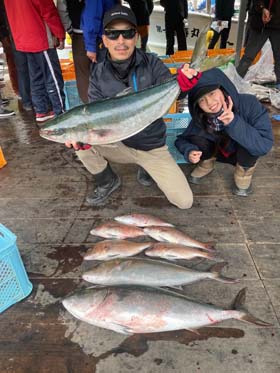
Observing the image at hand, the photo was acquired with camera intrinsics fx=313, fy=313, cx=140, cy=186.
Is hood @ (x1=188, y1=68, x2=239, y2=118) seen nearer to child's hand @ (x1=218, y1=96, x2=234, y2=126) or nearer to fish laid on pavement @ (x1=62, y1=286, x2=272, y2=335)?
child's hand @ (x1=218, y1=96, x2=234, y2=126)

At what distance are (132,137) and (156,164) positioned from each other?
0.33m

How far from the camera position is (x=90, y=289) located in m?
1.85

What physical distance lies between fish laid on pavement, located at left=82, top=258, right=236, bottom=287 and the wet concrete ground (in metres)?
0.09

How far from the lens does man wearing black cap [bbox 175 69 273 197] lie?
2453mm

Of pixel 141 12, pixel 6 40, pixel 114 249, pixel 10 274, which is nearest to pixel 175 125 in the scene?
pixel 114 249

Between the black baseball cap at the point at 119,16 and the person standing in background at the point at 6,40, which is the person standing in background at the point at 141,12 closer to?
the person standing in background at the point at 6,40

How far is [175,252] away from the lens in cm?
223

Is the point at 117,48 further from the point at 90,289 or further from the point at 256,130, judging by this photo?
the point at 90,289

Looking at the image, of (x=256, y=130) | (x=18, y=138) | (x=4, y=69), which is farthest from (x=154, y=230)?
(x=4, y=69)

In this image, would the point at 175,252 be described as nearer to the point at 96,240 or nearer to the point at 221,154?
the point at 96,240

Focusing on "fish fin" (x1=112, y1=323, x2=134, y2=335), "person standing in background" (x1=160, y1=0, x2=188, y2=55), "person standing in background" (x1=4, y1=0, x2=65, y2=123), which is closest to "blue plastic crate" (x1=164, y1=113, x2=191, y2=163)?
"person standing in background" (x1=4, y1=0, x2=65, y2=123)

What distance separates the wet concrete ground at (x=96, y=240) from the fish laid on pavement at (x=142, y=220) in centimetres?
18

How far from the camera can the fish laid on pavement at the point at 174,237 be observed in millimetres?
2324

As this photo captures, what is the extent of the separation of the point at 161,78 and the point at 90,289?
1.80 metres
